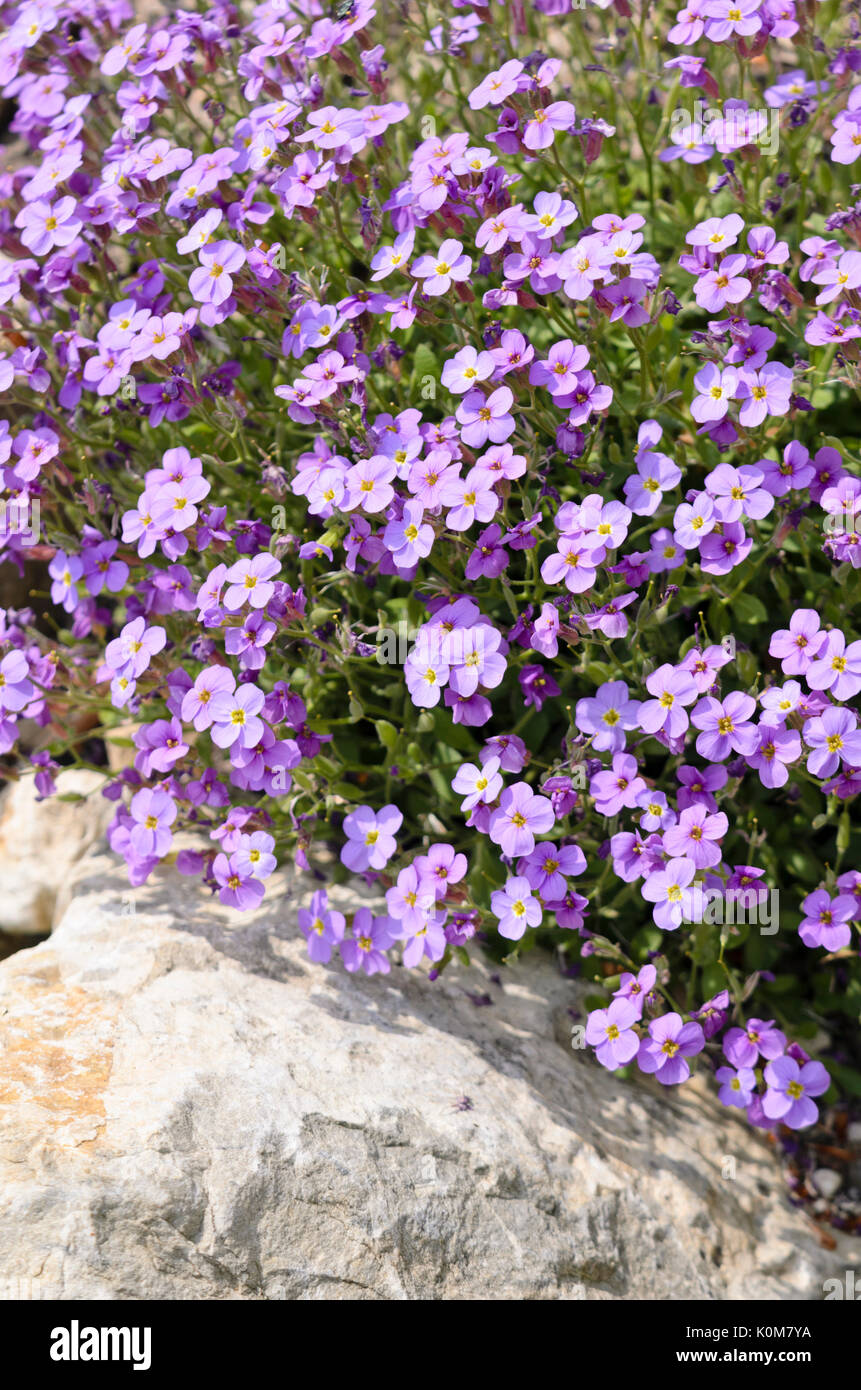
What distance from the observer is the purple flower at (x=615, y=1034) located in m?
3.72

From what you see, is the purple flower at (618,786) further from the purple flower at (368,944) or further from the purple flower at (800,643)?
the purple flower at (368,944)

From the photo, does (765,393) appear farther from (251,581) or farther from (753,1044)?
(753,1044)

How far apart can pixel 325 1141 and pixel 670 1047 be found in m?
1.14

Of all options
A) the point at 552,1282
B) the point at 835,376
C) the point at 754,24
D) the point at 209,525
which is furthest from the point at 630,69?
the point at 552,1282

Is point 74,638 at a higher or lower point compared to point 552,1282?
higher

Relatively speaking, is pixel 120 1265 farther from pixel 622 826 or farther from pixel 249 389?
pixel 249 389

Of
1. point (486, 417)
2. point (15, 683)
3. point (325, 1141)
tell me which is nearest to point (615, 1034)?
point (325, 1141)

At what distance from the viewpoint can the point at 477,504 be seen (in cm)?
368

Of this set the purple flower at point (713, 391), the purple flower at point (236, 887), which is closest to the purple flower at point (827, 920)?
the purple flower at point (713, 391)

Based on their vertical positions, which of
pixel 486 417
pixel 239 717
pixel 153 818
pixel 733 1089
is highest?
pixel 486 417

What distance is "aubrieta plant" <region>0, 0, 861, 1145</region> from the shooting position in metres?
3.73

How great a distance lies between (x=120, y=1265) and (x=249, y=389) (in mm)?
3277

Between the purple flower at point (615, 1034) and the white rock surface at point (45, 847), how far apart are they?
228cm

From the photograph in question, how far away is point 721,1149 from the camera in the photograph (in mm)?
4391
